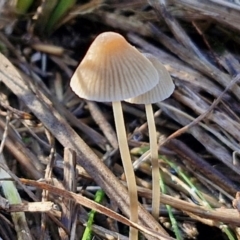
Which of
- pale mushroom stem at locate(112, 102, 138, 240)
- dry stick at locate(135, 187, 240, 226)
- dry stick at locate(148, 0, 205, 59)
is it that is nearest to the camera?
pale mushroom stem at locate(112, 102, 138, 240)

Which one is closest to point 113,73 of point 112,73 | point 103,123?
point 112,73

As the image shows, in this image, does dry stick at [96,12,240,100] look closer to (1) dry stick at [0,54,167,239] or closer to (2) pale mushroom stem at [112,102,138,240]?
(1) dry stick at [0,54,167,239]

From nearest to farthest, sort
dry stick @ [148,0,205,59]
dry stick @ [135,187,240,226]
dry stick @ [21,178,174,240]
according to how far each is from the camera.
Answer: dry stick @ [21,178,174,240] < dry stick @ [135,187,240,226] < dry stick @ [148,0,205,59]

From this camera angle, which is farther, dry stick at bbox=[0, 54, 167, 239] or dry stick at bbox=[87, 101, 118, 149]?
dry stick at bbox=[87, 101, 118, 149]

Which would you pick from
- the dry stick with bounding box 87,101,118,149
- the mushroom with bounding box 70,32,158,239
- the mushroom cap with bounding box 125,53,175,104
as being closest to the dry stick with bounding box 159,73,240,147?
the dry stick with bounding box 87,101,118,149

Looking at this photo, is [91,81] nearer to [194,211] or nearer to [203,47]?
[194,211]

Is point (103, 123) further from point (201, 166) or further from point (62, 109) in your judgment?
point (201, 166)

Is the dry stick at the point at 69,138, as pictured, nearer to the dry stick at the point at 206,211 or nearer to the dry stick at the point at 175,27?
the dry stick at the point at 206,211

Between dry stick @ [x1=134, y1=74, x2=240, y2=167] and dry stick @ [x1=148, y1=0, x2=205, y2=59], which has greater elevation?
dry stick @ [x1=148, y1=0, x2=205, y2=59]

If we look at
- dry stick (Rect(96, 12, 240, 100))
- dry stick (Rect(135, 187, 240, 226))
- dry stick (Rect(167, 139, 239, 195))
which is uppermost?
dry stick (Rect(96, 12, 240, 100))
